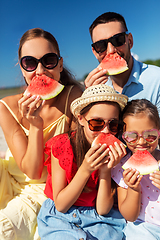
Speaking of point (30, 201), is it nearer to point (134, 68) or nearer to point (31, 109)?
point (31, 109)

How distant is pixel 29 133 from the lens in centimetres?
296

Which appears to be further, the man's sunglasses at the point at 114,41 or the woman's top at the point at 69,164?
the man's sunglasses at the point at 114,41

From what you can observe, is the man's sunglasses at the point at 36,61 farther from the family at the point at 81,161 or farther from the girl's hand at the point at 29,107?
the girl's hand at the point at 29,107

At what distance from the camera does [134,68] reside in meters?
3.65

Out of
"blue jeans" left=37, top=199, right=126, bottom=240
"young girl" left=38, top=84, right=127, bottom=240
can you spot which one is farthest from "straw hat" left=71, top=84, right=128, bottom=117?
"blue jeans" left=37, top=199, right=126, bottom=240

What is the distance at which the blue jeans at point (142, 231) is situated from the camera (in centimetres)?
241

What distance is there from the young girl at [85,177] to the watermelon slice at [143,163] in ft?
0.46

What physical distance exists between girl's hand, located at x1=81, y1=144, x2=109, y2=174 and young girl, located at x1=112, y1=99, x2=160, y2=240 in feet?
0.82

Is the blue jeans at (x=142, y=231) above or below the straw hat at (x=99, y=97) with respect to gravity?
below

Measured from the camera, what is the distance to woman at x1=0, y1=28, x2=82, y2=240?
2.70 m

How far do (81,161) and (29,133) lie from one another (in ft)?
2.58

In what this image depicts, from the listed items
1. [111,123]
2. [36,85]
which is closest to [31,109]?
[36,85]

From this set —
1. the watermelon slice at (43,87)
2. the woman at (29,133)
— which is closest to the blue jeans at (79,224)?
the woman at (29,133)

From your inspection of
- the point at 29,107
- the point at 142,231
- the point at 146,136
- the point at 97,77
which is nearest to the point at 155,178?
the point at 146,136
